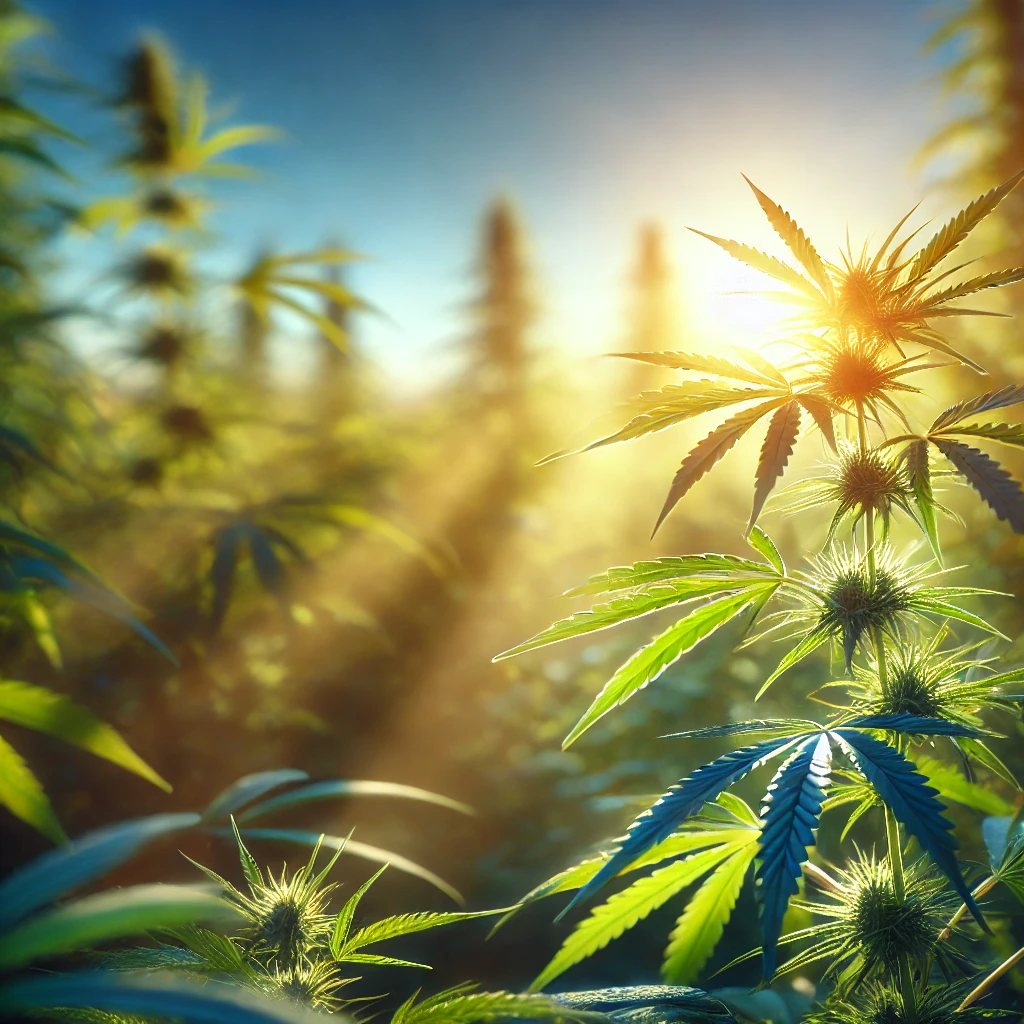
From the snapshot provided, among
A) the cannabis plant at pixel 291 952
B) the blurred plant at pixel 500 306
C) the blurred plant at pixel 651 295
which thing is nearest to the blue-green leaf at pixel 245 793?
the cannabis plant at pixel 291 952

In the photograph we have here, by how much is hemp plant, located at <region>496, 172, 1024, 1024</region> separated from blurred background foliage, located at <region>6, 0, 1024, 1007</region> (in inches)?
15.0

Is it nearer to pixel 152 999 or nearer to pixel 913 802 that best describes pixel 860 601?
pixel 913 802

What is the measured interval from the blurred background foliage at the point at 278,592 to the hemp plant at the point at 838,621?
380 millimetres

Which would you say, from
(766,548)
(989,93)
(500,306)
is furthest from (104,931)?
(500,306)

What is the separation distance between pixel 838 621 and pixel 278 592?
0.87m

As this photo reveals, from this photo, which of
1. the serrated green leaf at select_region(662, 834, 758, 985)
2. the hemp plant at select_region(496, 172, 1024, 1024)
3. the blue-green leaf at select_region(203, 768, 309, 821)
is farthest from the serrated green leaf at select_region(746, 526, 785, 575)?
the blue-green leaf at select_region(203, 768, 309, 821)

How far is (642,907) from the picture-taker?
1.87 ft

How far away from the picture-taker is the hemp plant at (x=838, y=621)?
0.48 m

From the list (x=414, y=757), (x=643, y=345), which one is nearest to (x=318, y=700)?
(x=414, y=757)

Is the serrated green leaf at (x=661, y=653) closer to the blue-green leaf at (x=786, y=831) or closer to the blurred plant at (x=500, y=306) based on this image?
the blue-green leaf at (x=786, y=831)

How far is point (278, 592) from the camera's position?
1.13 m

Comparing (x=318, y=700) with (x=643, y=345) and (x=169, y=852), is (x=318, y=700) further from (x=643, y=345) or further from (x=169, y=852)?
(x=643, y=345)

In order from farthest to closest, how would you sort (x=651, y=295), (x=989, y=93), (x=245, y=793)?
(x=651, y=295), (x=989, y=93), (x=245, y=793)

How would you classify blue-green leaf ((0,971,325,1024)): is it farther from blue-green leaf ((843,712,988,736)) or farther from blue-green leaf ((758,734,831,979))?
blue-green leaf ((843,712,988,736))
